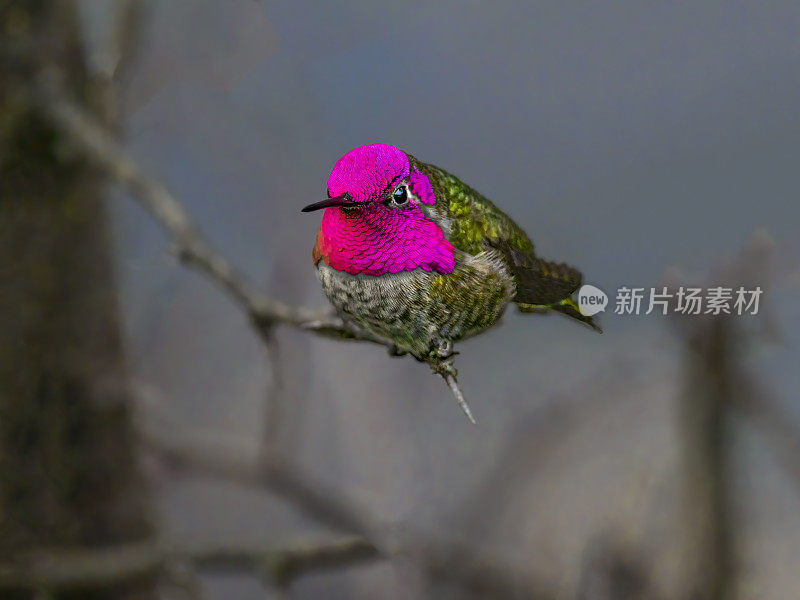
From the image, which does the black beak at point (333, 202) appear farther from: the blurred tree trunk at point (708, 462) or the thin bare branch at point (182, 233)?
the blurred tree trunk at point (708, 462)

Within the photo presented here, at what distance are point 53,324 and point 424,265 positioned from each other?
1.46 metres

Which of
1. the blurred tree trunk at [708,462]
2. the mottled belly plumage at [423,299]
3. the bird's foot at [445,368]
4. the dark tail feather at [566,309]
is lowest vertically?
the bird's foot at [445,368]

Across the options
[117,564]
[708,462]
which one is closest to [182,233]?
[117,564]

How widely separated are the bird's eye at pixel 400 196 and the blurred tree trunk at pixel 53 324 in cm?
140

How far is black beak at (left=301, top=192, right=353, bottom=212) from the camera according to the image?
0.63 m

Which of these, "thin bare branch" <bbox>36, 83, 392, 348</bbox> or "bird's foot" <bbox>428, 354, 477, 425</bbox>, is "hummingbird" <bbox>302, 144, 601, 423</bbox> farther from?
"thin bare branch" <bbox>36, 83, 392, 348</bbox>

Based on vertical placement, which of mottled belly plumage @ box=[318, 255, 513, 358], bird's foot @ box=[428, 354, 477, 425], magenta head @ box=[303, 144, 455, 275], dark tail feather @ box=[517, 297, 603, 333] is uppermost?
dark tail feather @ box=[517, 297, 603, 333]

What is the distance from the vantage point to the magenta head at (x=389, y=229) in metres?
0.71

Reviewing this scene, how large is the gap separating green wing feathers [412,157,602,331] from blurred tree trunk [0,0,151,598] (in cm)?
138

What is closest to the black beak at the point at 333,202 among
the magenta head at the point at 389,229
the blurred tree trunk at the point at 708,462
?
the magenta head at the point at 389,229

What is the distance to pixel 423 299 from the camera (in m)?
0.77

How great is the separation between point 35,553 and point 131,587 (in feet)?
1.16

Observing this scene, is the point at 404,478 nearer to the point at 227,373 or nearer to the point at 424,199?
the point at 227,373

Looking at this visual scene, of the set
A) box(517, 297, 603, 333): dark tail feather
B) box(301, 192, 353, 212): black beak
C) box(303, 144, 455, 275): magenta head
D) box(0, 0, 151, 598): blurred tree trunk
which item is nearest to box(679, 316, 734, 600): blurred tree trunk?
box(517, 297, 603, 333): dark tail feather
